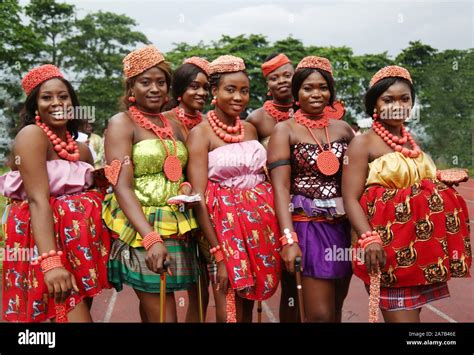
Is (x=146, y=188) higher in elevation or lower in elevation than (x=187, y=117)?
lower

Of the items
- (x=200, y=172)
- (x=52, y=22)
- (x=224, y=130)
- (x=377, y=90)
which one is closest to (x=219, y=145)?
(x=224, y=130)

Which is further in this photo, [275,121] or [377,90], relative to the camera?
[275,121]

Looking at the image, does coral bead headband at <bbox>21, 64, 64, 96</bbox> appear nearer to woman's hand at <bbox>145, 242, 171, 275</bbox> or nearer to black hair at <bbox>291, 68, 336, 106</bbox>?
woman's hand at <bbox>145, 242, 171, 275</bbox>

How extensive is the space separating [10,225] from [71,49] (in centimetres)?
2113

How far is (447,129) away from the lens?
19.0 metres

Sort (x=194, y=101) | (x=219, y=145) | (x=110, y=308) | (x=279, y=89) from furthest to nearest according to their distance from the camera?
(x=110, y=308) < (x=279, y=89) < (x=194, y=101) < (x=219, y=145)

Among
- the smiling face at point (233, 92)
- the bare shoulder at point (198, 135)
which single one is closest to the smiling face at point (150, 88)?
the bare shoulder at point (198, 135)

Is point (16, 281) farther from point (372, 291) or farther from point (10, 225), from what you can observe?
point (372, 291)

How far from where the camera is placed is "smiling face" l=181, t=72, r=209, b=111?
12.7 feet

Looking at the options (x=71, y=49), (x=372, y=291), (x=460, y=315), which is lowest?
(x=460, y=315)

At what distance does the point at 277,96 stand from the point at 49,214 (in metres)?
2.13

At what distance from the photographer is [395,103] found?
3.05m

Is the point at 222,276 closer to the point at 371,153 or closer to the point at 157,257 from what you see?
the point at 157,257
